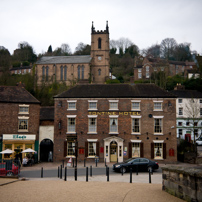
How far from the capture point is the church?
79500 millimetres

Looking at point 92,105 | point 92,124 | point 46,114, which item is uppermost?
point 92,105

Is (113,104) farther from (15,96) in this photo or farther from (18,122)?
(15,96)

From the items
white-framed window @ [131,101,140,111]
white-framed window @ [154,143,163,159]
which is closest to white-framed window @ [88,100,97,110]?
white-framed window @ [131,101,140,111]

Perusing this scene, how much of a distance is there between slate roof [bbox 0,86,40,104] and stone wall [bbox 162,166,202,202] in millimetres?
23270

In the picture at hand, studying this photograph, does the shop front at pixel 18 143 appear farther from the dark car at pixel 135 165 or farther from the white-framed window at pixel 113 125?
the dark car at pixel 135 165

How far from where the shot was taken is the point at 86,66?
264 feet

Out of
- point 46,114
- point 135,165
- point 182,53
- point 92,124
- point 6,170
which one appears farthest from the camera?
point 182,53

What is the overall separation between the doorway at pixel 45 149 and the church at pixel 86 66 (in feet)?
153

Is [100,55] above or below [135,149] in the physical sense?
above

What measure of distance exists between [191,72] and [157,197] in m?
62.2

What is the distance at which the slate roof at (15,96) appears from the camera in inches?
1200

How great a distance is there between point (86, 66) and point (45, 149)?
51720 millimetres

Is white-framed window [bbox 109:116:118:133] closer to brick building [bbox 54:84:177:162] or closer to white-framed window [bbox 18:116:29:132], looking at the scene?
brick building [bbox 54:84:177:162]

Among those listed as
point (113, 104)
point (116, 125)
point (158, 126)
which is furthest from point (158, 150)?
point (113, 104)
